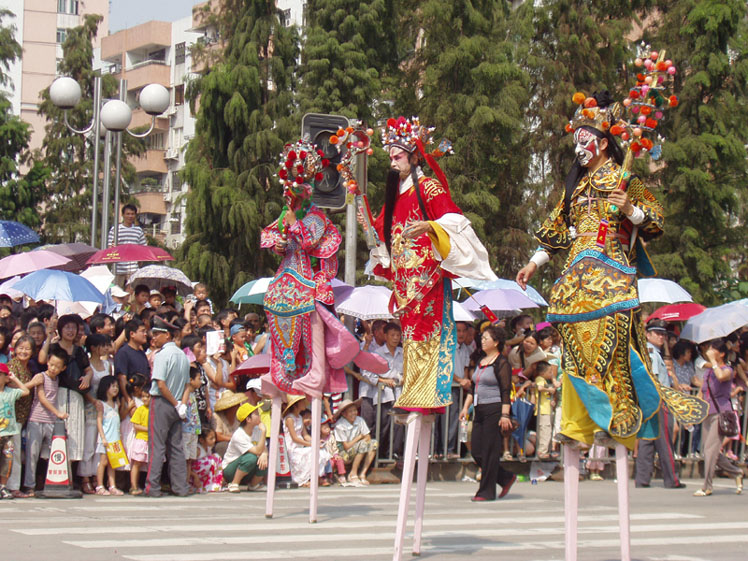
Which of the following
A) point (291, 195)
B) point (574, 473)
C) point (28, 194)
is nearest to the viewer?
point (574, 473)

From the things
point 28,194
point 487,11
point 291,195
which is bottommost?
point 291,195

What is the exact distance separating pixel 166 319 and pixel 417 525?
706cm

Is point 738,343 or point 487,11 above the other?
point 487,11

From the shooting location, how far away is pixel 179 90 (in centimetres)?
5928

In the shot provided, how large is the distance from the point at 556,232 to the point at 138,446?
20.6 feet

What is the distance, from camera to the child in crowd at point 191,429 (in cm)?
1270

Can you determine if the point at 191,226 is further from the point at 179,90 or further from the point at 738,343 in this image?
the point at 179,90

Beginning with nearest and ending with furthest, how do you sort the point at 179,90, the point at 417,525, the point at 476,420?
the point at 417,525
the point at 476,420
the point at 179,90

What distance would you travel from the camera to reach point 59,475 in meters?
11.9

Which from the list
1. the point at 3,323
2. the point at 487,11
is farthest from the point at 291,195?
the point at 487,11

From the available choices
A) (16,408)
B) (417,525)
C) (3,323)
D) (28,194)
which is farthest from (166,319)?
(28,194)

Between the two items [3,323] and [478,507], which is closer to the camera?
[478,507]

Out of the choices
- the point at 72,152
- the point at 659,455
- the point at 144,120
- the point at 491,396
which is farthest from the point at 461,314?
the point at 144,120

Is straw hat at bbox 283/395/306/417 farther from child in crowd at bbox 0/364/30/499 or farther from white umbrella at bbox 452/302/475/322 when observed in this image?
white umbrella at bbox 452/302/475/322
